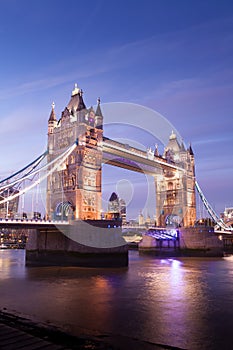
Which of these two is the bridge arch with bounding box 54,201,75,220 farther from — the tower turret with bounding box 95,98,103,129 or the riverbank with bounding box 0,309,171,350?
the riverbank with bounding box 0,309,171,350

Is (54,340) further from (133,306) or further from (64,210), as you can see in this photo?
(64,210)

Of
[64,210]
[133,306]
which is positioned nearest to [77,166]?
[64,210]

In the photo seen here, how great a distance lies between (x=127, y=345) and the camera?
20.2 feet

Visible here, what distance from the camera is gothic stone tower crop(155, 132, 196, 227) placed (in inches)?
1775

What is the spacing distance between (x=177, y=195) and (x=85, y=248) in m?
24.8

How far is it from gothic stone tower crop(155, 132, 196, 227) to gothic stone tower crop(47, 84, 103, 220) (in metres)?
17.3

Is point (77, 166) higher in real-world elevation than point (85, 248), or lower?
higher

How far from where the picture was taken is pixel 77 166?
29.4 metres

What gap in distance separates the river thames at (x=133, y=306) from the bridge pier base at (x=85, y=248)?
539cm

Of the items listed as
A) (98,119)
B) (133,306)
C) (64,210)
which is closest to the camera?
(133,306)

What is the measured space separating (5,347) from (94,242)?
58.9ft

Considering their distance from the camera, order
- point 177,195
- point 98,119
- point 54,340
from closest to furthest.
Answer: point 54,340, point 98,119, point 177,195

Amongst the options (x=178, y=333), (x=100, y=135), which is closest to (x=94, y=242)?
(x=100, y=135)

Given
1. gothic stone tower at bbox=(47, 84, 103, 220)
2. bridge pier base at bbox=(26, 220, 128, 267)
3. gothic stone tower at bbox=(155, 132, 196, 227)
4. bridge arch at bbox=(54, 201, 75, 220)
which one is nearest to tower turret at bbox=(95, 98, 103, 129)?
gothic stone tower at bbox=(47, 84, 103, 220)
